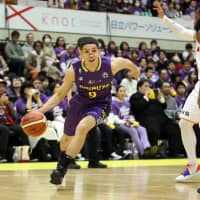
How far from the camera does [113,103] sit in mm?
13469

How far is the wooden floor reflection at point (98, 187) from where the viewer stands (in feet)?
17.7

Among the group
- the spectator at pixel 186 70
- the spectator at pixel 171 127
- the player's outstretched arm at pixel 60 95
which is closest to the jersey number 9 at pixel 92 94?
the player's outstretched arm at pixel 60 95

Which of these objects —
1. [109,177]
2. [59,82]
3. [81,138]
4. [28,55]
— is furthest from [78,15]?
[81,138]

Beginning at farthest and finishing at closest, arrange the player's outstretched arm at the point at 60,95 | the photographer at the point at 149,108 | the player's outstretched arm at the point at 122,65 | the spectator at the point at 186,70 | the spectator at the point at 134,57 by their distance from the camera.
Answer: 1. the spectator at the point at 186,70
2. the spectator at the point at 134,57
3. the photographer at the point at 149,108
4. the player's outstretched arm at the point at 122,65
5. the player's outstretched arm at the point at 60,95

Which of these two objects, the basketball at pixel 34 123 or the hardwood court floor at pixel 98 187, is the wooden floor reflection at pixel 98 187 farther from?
the basketball at pixel 34 123

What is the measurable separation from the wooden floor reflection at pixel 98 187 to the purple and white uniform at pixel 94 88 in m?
0.87

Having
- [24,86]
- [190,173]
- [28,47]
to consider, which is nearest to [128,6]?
[28,47]

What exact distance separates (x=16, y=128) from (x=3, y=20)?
664cm

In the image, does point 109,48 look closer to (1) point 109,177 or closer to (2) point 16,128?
(2) point 16,128

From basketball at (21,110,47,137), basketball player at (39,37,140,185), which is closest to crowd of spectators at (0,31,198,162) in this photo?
basketball player at (39,37,140,185)

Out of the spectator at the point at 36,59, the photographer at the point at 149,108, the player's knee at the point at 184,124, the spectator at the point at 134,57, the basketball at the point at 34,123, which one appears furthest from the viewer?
the spectator at the point at 134,57

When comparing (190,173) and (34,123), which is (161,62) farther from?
(34,123)

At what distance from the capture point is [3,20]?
17594 mm

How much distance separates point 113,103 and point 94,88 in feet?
21.2
